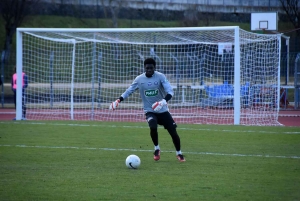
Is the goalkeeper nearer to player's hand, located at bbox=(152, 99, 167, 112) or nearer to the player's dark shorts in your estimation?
the player's dark shorts

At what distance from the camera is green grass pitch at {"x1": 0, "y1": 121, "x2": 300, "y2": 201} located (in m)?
8.59

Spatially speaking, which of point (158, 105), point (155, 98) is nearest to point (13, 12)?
point (155, 98)

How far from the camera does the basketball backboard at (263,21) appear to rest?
25578mm

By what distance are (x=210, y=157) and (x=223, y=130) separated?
5.35 metres

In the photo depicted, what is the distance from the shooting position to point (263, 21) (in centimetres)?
2575

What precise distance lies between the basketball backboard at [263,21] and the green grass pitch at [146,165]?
864 centimetres

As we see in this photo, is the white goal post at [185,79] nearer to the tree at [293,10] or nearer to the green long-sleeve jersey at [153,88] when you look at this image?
the green long-sleeve jersey at [153,88]

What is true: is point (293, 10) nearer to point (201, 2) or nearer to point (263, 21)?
point (201, 2)

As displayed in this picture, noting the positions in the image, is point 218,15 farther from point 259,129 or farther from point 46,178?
point 46,178

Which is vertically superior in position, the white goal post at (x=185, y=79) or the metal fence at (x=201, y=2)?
the metal fence at (x=201, y=2)

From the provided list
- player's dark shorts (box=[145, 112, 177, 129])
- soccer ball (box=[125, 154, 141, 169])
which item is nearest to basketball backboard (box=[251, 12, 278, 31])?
player's dark shorts (box=[145, 112, 177, 129])

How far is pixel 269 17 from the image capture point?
25.7 meters

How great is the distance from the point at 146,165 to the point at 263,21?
16.1 m

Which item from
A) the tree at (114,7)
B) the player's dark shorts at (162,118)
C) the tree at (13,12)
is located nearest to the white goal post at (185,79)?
the player's dark shorts at (162,118)
